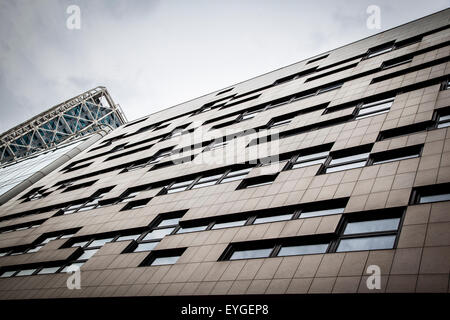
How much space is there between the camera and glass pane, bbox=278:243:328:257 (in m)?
11.2

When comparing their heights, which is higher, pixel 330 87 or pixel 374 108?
pixel 330 87

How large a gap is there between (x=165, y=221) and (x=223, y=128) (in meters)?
10.2

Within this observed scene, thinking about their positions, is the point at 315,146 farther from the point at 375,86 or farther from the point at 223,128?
the point at 223,128

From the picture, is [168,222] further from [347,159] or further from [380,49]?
[380,49]

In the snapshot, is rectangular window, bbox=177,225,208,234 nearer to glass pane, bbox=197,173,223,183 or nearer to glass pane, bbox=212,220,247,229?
glass pane, bbox=212,220,247,229

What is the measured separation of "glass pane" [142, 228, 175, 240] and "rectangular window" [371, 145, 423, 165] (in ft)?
33.8

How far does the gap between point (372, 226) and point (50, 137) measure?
255 ft

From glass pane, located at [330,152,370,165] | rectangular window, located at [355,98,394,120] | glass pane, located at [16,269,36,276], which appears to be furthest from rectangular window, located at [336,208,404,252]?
glass pane, located at [16,269,36,276]

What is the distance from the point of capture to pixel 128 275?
1462cm

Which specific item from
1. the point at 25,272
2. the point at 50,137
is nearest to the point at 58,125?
Answer: the point at 50,137

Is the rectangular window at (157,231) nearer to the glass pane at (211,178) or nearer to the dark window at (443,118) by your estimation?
the glass pane at (211,178)

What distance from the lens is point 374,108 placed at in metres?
18.2

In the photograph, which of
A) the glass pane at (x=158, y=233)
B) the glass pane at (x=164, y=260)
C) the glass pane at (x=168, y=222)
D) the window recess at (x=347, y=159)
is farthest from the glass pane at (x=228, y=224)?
the window recess at (x=347, y=159)

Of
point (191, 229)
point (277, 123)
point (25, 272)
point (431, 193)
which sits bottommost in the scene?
point (25, 272)
